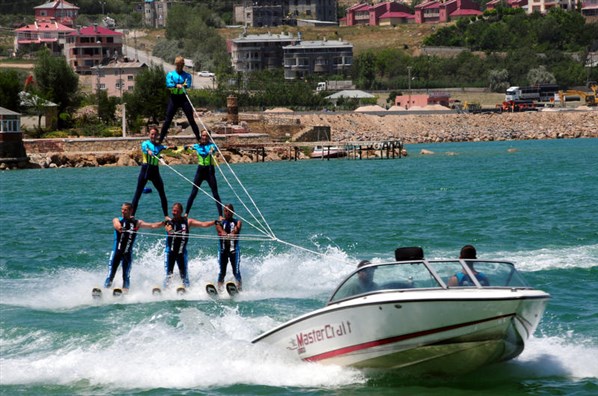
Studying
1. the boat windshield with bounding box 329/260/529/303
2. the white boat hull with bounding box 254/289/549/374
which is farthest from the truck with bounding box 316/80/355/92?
the boat windshield with bounding box 329/260/529/303

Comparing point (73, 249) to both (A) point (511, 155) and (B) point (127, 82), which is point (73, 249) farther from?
(B) point (127, 82)

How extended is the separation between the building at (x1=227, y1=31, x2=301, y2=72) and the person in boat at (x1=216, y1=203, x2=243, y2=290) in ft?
527

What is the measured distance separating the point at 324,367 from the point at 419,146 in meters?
107

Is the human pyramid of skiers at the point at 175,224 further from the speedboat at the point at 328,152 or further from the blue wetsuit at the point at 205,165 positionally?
the speedboat at the point at 328,152

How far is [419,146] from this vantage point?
122m

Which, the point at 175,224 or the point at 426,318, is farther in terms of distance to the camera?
the point at 175,224

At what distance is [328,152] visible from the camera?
91.5m

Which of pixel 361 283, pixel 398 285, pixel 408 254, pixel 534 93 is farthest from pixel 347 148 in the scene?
pixel 398 285

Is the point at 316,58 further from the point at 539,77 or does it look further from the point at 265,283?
the point at 265,283

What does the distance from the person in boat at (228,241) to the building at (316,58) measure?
154095 millimetres

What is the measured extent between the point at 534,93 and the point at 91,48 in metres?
61.2

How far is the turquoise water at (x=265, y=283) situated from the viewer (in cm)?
1622

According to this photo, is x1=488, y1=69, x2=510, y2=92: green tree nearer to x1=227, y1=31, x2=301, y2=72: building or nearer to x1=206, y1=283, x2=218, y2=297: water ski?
x1=227, y1=31, x2=301, y2=72: building

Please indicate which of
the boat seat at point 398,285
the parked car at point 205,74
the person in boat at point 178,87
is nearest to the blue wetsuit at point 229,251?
the person in boat at point 178,87
